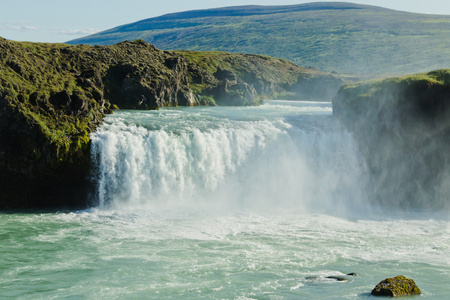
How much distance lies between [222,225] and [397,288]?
13160 millimetres

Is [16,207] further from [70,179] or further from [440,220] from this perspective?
[440,220]

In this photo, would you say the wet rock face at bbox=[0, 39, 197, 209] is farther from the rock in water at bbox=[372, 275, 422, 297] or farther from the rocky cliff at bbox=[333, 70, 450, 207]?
the rocky cliff at bbox=[333, 70, 450, 207]

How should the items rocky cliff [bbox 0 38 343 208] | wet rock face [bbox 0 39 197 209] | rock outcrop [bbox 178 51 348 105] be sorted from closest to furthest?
wet rock face [bbox 0 39 197 209], rocky cliff [bbox 0 38 343 208], rock outcrop [bbox 178 51 348 105]

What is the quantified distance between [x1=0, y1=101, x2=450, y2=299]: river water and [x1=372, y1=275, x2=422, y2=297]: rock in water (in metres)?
0.52

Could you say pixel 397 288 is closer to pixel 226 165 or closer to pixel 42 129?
pixel 226 165

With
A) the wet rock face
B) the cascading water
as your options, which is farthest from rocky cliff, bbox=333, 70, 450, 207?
the wet rock face

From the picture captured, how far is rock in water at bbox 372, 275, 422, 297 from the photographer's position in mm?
17172

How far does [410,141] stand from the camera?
36.9 metres

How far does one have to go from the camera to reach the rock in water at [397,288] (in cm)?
1717

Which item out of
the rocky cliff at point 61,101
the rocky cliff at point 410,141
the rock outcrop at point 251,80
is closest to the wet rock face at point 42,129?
the rocky cliff at point 61,101

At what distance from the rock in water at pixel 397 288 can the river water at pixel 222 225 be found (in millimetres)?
517

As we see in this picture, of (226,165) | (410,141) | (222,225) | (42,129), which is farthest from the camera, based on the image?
(410,141)

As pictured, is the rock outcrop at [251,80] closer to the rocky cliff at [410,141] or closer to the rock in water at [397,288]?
the rocky cliff at [410,141]

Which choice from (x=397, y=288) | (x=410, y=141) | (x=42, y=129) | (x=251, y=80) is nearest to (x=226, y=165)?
(x=42, y=129)
